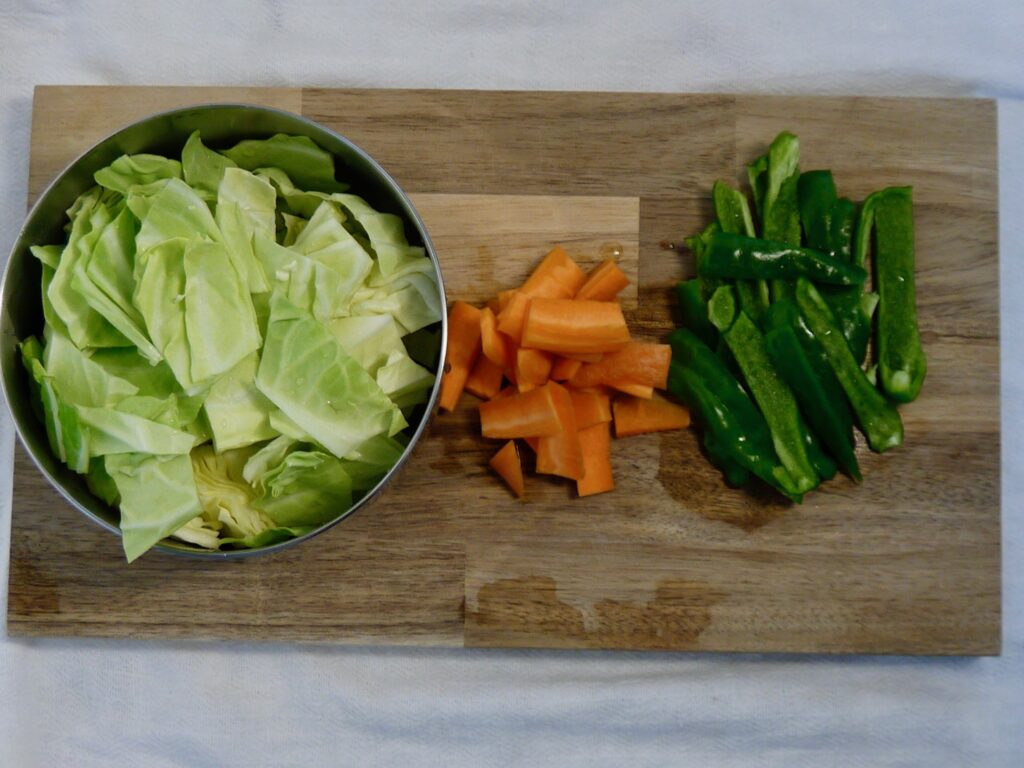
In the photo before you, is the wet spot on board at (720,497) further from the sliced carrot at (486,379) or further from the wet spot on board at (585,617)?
the sliced carrot at (486,379)

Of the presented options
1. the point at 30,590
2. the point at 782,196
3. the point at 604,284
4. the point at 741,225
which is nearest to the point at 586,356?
the point at 604,284

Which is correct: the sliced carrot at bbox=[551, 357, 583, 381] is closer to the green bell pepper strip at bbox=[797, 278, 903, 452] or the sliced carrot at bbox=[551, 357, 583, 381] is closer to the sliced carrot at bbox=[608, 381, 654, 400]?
the sliced carrot at bbox=[608, 381, 654, 400]

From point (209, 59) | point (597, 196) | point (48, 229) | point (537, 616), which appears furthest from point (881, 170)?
point (48, 229)

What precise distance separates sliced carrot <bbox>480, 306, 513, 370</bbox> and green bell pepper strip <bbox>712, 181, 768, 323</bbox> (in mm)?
565

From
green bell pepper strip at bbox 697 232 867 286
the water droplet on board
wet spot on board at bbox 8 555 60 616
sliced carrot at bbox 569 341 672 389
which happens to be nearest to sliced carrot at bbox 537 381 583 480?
sliced carrot at bbox 569 341 672 389

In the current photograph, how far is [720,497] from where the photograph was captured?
7.20 ft

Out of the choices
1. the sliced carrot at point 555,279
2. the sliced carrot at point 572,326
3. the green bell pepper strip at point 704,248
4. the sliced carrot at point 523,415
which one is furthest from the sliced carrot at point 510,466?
the green bell pepper strip at point 704,248

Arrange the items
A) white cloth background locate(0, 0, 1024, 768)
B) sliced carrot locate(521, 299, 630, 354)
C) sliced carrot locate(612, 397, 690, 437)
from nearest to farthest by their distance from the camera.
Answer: sliced carrot locate(521, 299, 630, 354)
sliced carrot locate(612, 397, 690, 437)
white cloth background locate(0, 0, 1024, 768)

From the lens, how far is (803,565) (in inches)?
86.4

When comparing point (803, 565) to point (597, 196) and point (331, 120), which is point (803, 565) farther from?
point (331, 120)

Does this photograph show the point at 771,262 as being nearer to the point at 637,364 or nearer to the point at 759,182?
the point at 759,182

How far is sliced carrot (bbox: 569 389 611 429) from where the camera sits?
216 cm

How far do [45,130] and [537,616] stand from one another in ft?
5.44

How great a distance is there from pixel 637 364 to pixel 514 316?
0.30 metres
